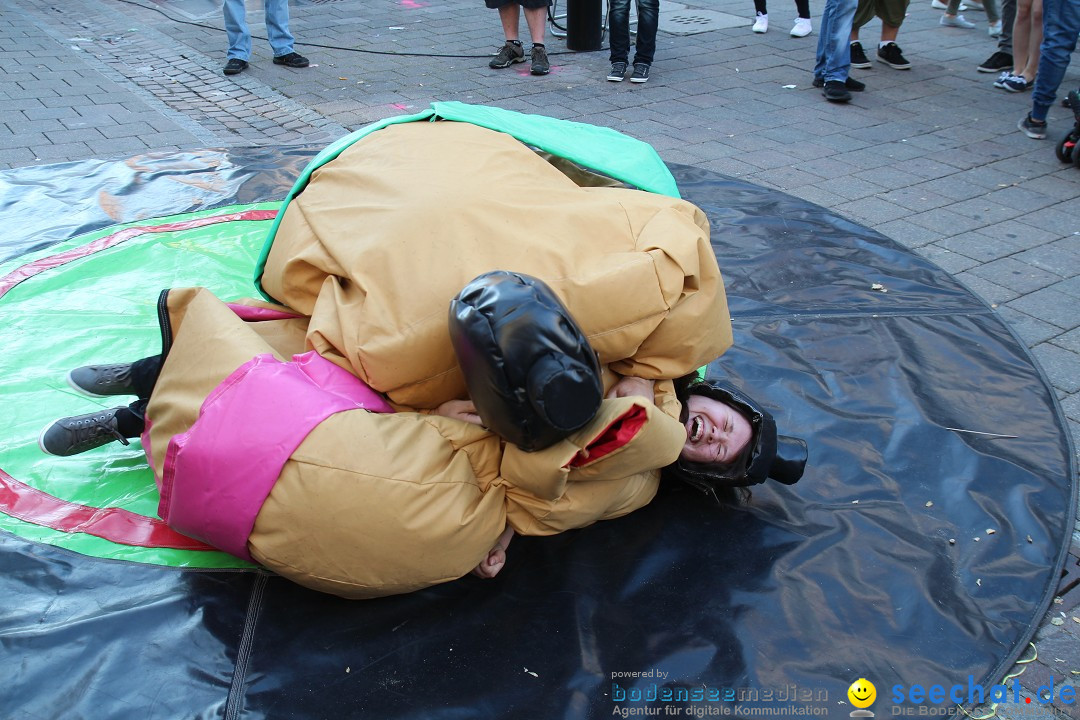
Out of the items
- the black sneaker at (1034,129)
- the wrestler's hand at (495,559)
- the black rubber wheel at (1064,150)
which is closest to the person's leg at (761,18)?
the black sneaker at (1034,129)

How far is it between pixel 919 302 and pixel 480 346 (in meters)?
2.14

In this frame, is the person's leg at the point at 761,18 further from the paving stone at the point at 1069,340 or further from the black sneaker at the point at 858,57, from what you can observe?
the paving stone at the point at 1069,340

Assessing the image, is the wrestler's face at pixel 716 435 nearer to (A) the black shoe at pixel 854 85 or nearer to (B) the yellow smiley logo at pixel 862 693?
(B) the yellow smiley logo at pixel 862 693

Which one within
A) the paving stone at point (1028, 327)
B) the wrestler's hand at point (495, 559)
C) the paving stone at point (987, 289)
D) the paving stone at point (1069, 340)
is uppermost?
the wrestler's hand at point (495, 559)

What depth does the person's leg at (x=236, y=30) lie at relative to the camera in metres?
5.89

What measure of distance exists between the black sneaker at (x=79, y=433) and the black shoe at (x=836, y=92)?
4.71m

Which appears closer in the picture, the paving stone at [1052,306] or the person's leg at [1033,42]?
the paving stone at [1052,306]

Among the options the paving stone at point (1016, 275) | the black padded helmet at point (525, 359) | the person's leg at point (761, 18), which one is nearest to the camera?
the black padded helmet at point (525, 359)

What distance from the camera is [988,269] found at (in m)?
3.54

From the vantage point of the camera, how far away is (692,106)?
549 cm

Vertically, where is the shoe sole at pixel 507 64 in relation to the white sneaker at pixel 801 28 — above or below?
below

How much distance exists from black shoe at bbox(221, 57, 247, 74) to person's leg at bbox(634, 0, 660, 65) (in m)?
2.64

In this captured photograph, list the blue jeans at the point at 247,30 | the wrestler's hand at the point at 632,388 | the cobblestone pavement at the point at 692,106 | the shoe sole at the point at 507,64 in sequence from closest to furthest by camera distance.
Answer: the wrestler's hand at the point at 632,388 < the cobblestone pavement at the point at 692,106 < the blue jeans at the point at 247,30 < the shoe sole at the point at 507,64

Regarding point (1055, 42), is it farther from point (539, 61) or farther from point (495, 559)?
point (495, 559)
